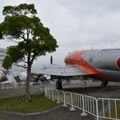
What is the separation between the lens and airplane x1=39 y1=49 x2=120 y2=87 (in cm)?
3198

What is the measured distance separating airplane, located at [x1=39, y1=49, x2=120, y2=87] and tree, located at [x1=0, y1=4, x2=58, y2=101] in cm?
623

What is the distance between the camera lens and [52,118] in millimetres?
18031

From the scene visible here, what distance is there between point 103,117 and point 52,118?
3749mm

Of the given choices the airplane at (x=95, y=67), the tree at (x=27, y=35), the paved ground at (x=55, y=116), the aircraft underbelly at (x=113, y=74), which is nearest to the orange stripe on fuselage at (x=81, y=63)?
the airplane at (x=95, y=67)

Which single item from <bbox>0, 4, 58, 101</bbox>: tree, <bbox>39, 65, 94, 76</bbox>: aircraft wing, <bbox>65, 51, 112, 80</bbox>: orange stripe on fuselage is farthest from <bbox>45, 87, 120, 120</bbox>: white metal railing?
<bbox>65, 51, 112, 80</bbox>: orange stripe on fuselage

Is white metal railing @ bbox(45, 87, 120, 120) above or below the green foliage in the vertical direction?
below

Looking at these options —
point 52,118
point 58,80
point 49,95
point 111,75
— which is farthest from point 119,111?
point 58,80

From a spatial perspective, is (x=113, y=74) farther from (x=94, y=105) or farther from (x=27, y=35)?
(x=94, y=105)

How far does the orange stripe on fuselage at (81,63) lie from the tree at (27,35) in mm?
8151

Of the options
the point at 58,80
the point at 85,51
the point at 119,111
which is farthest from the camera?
the point at 85,51

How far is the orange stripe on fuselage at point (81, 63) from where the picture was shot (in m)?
35.1

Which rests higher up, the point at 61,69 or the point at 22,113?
the point at 61,69

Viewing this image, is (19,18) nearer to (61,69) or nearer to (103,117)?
(61,69)

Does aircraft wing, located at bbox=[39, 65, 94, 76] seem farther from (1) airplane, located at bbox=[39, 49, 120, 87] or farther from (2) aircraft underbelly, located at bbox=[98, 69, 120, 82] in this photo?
(2) aircraft underbelly, located at bbox=[98, 69, 120, 82]
